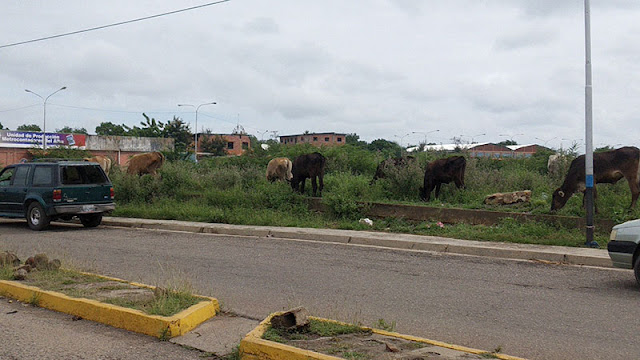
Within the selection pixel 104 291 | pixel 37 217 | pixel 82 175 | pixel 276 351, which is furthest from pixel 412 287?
pixel 37 217

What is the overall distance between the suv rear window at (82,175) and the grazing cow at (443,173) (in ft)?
32.3

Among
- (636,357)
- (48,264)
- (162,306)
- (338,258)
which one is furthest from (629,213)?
(48,264)

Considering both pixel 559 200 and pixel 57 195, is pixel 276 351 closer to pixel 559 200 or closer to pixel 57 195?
pixel 559 200

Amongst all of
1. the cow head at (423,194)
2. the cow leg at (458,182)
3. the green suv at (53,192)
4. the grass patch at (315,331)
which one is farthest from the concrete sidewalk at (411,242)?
the grass patch at (315,331)

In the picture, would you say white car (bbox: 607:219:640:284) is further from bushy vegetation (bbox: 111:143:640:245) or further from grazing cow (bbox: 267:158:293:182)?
grazing cow (bbox: 267:158:293:182)

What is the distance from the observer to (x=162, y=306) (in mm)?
6535

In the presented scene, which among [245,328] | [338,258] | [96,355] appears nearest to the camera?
[96,355]

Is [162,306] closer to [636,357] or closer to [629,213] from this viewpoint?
[636,357]

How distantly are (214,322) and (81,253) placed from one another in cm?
674

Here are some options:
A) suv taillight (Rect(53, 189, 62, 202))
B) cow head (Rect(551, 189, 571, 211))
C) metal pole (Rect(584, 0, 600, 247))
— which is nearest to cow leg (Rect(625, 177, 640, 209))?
cow head (Rect(551, 189, 571, 211))

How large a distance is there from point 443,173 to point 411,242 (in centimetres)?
525

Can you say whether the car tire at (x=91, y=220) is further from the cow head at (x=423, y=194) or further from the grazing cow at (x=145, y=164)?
the cow head at (x=423, y=194)

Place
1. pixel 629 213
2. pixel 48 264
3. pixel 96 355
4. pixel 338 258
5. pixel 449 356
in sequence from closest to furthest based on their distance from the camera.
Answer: pixel 449 356
pixel 96 355
pixel 48 264
pixel 338 258
pixel 629 213

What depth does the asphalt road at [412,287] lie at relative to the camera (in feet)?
21.2
